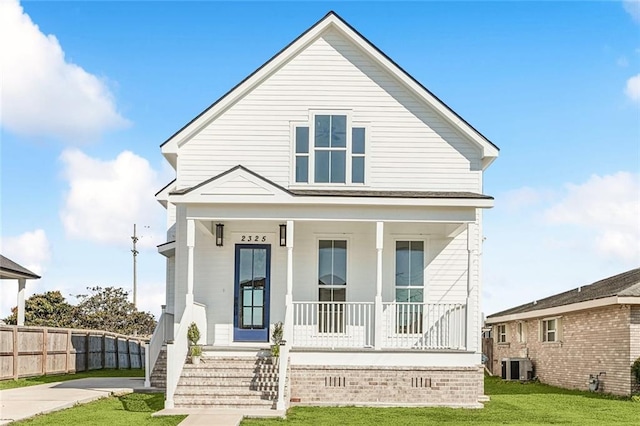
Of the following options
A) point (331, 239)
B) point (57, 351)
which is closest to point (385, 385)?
point (331, 239)

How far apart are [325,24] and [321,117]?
208 cm

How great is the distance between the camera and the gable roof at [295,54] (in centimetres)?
1725

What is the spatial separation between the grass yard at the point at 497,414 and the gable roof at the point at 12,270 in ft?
43.6

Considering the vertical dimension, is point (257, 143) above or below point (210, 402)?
above

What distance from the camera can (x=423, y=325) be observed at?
16.7 meters

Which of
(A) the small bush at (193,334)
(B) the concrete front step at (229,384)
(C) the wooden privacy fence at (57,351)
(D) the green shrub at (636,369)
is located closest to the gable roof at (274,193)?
(A) the small bush at (193,334)

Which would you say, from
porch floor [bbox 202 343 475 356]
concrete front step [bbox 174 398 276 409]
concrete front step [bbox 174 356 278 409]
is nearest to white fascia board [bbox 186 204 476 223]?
porch floor [bbox 202 343 475 356]

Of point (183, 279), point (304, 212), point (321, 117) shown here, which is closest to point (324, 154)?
point (321, 117)

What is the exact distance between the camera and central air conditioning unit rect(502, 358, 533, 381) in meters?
26.2

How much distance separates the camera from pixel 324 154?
1764 cm

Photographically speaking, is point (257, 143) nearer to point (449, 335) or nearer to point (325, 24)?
point (325, 24)

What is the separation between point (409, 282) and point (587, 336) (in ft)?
22.8

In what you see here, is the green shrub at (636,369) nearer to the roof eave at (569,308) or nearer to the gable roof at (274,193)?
the roof eave at (569,308)

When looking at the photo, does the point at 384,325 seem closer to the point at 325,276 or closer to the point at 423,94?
the point at 325,276
